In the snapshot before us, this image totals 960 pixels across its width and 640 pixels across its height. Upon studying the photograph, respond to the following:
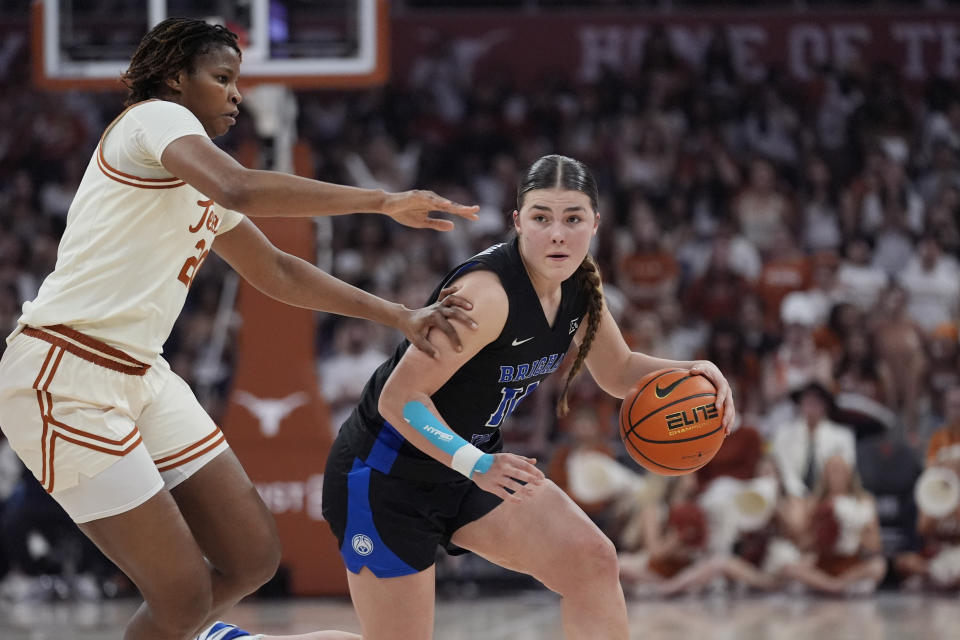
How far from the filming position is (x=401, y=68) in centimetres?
1378

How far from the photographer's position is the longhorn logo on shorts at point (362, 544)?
366 centimetres

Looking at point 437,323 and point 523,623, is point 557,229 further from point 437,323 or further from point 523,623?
point 523,623

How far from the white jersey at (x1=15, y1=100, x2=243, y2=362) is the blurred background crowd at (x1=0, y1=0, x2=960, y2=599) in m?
5.14

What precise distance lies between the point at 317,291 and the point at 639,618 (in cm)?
Result: 401

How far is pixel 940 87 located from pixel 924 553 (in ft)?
21.6

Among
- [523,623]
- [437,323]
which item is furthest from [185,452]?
[523,623]

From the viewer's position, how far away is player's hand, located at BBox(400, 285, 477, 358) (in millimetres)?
3457

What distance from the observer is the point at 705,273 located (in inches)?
407

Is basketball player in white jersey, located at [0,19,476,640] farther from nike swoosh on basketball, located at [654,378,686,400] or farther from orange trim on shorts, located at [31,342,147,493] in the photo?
nike swoosh on basketball, located at [654,378,686,400]

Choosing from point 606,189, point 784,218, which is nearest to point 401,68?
point 606,189

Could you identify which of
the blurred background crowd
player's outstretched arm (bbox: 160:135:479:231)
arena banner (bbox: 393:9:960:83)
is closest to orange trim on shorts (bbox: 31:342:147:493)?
player's outstretched arm (bbox: 160:135:479:231)

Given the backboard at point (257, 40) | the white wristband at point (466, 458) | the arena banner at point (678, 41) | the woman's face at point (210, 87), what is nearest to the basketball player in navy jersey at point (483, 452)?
the white wristband at point (466, 458)

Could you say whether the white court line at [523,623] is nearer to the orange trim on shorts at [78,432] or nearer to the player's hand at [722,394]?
the player's hand at [722,394]

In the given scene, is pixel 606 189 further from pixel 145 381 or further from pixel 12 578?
pixel 145 381
